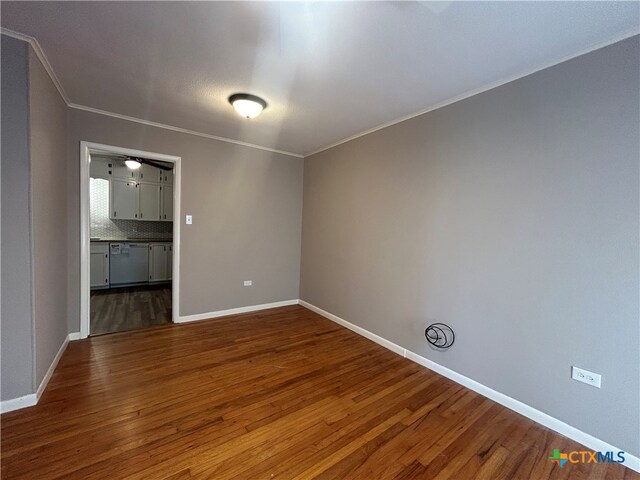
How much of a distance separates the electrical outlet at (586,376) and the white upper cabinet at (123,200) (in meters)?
6.68

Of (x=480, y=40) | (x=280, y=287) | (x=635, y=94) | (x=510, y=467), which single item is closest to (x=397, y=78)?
(x=480, y=40)

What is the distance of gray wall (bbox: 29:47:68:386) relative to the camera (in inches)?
75.5

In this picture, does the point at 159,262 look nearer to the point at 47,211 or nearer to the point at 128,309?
the point at 128,309

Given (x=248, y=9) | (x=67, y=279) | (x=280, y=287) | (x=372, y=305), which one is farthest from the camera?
(x=280, y=287)

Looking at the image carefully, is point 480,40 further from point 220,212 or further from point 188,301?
point 188,301

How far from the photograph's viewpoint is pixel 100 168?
16.4ft

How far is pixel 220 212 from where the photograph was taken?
379 cm

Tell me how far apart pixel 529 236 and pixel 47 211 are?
12.5 ft

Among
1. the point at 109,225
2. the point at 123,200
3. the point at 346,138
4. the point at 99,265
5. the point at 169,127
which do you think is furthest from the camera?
the point at 109,225

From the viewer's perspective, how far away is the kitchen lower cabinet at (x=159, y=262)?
5.46 metres

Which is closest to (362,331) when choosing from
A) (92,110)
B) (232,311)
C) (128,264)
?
(232,311)

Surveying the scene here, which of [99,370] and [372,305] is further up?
[372,305]

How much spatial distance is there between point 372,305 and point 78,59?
3507 mm

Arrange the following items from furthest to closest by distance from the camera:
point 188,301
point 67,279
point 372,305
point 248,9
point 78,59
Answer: point 188,301
point 372,305
point 67,279
point 78,59
point 248,9
